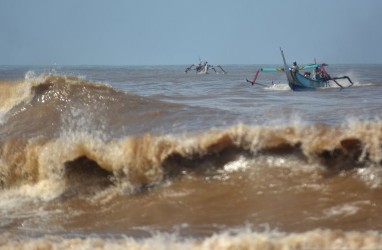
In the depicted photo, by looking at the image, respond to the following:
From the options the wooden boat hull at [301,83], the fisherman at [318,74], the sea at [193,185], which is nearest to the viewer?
the sea at [193,185]

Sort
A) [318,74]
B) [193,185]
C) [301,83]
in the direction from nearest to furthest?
1. [193,185]
2. [301,83]
3. [318,74]

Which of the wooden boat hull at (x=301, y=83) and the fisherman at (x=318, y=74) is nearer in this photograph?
the wooden boat hull at (x=301, y=83)

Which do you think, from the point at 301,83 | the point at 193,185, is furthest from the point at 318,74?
the point at 193,185

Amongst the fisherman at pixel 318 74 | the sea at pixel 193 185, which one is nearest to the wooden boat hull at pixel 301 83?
the fisherman at pixel 318 74

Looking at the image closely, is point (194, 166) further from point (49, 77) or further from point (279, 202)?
point (49, 77)

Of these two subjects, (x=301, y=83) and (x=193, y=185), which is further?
(x=301, y=83)

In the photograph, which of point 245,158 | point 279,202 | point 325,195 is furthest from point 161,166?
point 325,195

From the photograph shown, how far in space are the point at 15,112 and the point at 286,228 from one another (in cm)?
742

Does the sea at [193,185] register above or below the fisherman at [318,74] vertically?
below

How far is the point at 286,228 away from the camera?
4801 millimetres

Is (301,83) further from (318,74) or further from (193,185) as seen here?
(193,185)

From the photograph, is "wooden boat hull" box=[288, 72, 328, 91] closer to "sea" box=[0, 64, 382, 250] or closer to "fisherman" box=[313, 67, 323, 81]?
"fisherman" box=[313, 67, 323, 81]

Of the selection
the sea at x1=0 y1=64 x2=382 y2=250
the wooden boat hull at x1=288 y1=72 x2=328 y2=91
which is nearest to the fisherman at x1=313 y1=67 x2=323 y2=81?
the wooden boat hull at x1=288 y1=72 x2=328 y2=91

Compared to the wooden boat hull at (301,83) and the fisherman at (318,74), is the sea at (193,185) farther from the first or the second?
the fisherman at (318,74)
